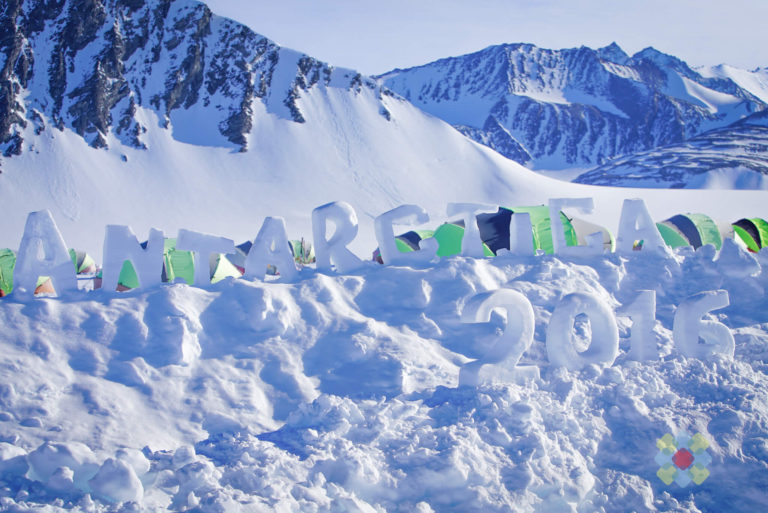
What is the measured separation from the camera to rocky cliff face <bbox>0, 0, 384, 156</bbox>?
40500mm

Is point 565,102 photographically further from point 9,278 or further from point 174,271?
point 9,278

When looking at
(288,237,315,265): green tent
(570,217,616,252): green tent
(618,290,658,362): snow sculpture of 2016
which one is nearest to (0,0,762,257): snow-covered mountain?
(288,237,315,265): green tent

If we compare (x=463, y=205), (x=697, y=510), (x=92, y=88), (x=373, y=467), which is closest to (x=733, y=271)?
(x=463, y=205)

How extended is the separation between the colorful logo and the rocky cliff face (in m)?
39.0

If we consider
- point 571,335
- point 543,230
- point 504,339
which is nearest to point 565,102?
point 543,230

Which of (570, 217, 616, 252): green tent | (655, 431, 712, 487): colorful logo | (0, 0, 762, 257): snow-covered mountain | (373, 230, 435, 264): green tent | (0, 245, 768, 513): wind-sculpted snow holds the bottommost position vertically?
(655, 431, 712, 487): colorful logo

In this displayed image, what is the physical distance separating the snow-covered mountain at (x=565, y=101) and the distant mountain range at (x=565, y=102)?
0.71 ft

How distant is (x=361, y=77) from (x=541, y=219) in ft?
123

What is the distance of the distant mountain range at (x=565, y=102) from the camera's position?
13662cm

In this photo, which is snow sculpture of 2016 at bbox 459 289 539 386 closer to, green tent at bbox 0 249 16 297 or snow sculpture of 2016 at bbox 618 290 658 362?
snow sculpture of 2016 at bbox 618 290 658 362

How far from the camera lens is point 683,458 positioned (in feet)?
18.9

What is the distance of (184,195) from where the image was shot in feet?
124

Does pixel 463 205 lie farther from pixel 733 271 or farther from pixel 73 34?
pixel 73 34

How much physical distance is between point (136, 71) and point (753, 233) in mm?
40649
